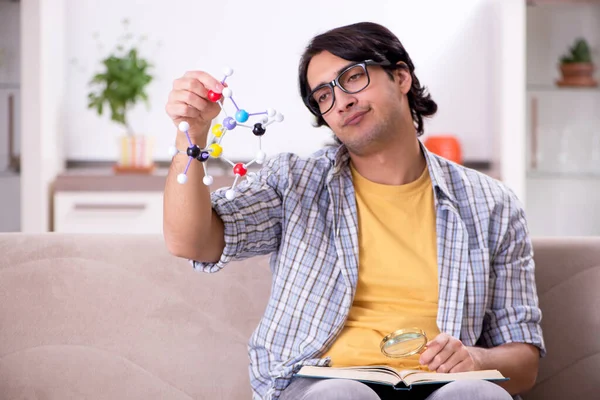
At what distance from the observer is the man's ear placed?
1873 mm

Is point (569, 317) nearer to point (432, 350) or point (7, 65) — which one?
point (432, 350)

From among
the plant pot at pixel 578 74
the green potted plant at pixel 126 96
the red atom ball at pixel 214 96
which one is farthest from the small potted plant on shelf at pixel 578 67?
the red atom ball at pixel 214 96

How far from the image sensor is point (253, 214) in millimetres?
1608

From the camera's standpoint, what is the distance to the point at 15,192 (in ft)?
12.4

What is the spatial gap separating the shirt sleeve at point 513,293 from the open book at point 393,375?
29 centimetres

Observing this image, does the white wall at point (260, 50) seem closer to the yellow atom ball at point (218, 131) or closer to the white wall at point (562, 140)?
the white wall at point (562, 140)

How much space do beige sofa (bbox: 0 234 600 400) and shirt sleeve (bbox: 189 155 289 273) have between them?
19 cm

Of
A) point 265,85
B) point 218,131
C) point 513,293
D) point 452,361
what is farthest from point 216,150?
point 265,85

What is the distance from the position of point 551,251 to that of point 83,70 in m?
3.02

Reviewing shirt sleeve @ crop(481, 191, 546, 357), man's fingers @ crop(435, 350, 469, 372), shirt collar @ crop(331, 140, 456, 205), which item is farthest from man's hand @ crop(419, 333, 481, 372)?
shirt collar @ crop(331, 140, 456, 205)

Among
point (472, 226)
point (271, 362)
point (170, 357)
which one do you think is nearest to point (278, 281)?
point (271, 362)

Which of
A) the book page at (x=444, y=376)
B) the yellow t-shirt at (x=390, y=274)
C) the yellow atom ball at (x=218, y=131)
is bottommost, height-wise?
the book page at (x=444, y=376)

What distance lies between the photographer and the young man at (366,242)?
5.09 ft

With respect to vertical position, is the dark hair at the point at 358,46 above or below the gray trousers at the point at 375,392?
above
